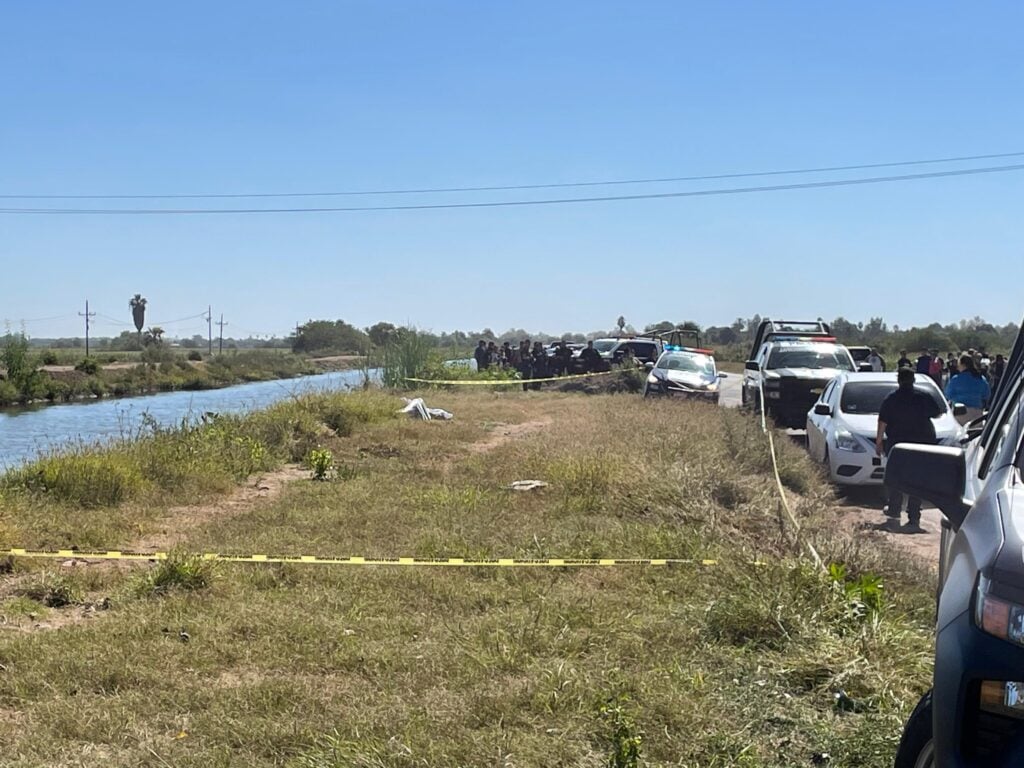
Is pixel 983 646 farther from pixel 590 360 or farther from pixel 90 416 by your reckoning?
pixel 90 416

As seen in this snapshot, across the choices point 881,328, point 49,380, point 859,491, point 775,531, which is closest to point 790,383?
point 859,491

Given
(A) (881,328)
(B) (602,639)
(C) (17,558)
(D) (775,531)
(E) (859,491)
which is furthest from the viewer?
(A) (881,328)

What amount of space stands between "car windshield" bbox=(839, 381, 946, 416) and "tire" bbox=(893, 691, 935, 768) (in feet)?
33.6

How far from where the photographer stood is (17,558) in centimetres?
693

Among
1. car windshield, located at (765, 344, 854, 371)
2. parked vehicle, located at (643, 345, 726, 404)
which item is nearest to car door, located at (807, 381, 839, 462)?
car windshield, located at (765, 344, 854, 371)

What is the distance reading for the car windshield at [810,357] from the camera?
58.8 ft

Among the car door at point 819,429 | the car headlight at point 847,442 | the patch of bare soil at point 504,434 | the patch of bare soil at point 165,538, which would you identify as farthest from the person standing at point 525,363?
the car headlight at point 847,442

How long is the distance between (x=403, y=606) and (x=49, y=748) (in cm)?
233

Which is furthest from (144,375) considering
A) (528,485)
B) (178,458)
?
(528,485)

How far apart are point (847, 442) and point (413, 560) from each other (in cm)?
687

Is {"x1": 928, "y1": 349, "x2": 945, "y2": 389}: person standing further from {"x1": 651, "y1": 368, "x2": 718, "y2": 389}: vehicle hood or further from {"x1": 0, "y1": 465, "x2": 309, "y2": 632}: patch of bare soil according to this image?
{"x1": 0, "y1": 465, "x2": 309, "y2": 632}: patch of bare soil

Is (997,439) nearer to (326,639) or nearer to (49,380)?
(326,639)

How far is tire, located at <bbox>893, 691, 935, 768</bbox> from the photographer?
8.30ft

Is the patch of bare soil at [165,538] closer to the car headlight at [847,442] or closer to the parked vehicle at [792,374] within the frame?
the car headlight at [847,442]
